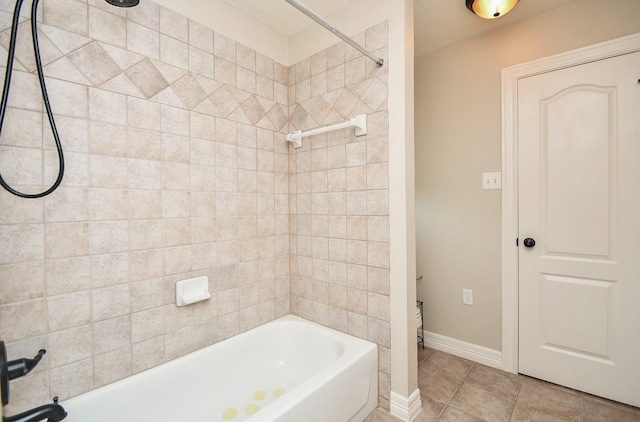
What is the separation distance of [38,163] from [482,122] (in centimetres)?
256

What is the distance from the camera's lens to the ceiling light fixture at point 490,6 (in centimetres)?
165

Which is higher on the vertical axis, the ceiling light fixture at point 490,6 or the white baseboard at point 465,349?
the ceiling light fixture at point 490,6

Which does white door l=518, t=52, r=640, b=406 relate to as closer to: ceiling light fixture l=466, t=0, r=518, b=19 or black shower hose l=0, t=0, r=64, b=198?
ceiling light fixture l=466, t=0, r=518, b=19

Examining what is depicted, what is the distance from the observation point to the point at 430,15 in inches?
75.6

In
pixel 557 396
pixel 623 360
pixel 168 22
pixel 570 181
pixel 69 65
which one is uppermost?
pixel 168 22

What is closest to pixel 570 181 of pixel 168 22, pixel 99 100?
pixel 168 22

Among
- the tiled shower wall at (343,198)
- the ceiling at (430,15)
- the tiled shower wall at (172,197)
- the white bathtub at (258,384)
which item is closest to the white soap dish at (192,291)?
the tiled shower wall at (172,197)

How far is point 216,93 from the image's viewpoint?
174 centimetres

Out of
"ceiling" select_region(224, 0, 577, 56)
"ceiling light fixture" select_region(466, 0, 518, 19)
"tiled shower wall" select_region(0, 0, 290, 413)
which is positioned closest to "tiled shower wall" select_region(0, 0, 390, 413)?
"tiled shower wall" select_region(0, 0, 290, 413)

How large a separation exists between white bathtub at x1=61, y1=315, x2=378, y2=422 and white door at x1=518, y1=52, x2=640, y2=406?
3.99ft

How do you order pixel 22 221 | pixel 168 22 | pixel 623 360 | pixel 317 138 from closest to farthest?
1. pixel 22 221
2. pixel 168 22
3. pixel 623 360
4. pixel 317 138

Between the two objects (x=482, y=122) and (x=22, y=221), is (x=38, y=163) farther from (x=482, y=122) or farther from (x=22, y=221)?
(x=482, y=122)

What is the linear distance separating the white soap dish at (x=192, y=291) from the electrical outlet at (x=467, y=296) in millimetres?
1854

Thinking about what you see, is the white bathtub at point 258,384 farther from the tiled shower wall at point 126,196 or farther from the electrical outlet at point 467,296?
the electrical outlet at point 467,296
